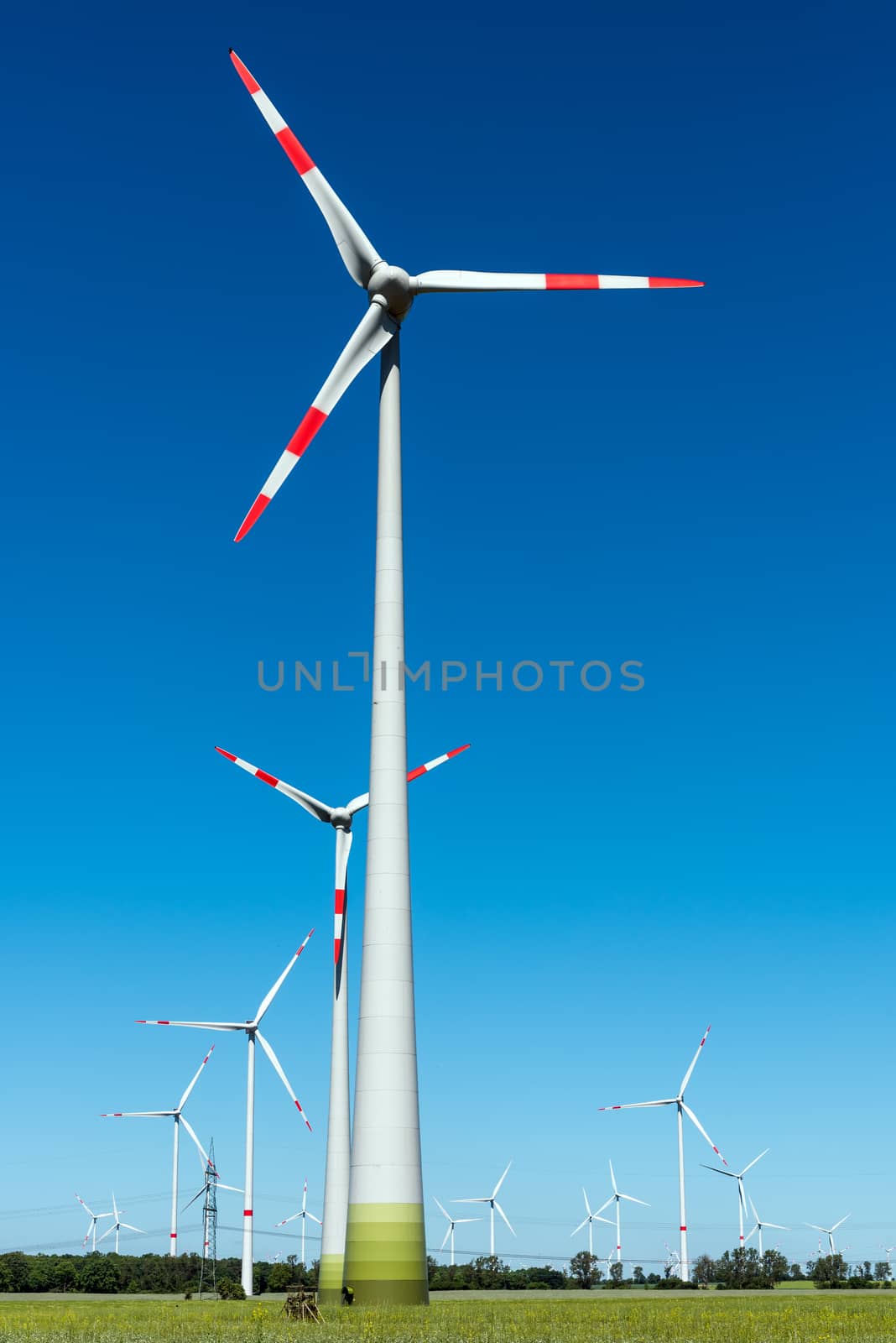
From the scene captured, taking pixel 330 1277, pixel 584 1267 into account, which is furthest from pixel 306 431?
pixel 584 1267

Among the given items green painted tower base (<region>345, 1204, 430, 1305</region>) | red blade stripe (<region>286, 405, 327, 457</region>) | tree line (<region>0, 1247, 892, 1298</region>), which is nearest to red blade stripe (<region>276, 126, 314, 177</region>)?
red blade stripe (<region>286, 405, 327, 457</region>)

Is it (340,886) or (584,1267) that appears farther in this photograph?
(584,1267)

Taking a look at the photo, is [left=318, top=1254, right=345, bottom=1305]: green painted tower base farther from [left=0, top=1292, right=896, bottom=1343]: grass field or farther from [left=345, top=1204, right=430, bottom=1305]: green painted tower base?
[left=345, top=1204, right=430, bottom=1305]: green painted tower base

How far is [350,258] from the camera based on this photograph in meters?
61.2

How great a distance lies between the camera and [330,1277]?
7362cm

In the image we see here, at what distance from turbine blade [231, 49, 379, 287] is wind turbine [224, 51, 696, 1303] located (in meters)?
0.07

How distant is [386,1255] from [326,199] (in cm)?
4406

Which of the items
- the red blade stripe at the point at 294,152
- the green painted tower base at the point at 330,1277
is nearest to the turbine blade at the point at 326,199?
the red blade stripe at the point at 294,152

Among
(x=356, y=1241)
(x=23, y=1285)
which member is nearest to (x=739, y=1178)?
(x=23, y=1285)

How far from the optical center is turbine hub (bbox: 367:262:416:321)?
5944 centimetres

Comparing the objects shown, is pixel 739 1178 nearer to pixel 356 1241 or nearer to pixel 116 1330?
pixel 356 1241

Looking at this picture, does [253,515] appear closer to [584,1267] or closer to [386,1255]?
[386,1255]

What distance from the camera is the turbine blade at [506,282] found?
60.3m

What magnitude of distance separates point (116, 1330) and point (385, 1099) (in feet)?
46.7
